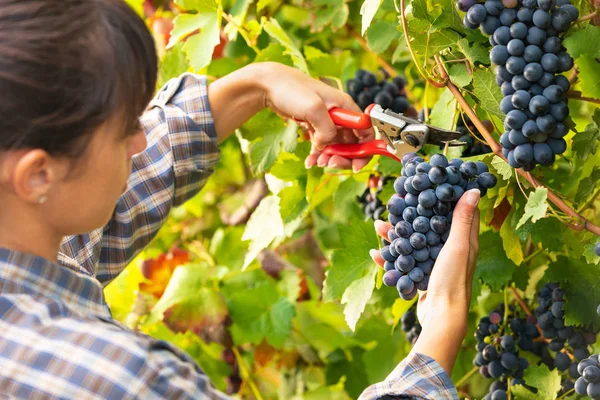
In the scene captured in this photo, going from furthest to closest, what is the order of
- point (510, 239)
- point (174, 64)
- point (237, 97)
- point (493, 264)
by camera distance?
point (174, 64)
point (237, 97)
point (493, 264)
point (510, 239)

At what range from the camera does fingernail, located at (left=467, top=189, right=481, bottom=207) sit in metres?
1.03

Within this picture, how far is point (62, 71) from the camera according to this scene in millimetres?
881

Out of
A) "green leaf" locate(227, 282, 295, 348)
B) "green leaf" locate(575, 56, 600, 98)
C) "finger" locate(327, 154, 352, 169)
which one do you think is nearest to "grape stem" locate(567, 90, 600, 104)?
"green leaf" locate(575, 56, 600, 98)

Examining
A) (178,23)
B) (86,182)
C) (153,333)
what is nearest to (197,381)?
(86,182)

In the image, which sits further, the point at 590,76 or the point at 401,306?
the point at 401,306

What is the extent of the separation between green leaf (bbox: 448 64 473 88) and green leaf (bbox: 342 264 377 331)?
365 mm

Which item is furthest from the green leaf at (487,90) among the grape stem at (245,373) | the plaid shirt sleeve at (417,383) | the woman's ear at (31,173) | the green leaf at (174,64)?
the grape stem at (245,373)

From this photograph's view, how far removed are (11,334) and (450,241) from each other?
0.55m

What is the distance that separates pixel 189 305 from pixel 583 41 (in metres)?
1.18

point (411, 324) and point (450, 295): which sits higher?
point (450, 295)

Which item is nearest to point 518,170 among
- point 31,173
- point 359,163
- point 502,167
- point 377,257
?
point 502,167

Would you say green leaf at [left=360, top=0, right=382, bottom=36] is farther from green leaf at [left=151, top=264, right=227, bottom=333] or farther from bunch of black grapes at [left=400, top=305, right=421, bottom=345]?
green leaf at [left=151, top=264, right=227, bottom=333]

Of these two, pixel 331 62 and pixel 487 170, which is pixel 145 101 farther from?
pixel 331 62

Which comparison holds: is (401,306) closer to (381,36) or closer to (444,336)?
(444,336)
